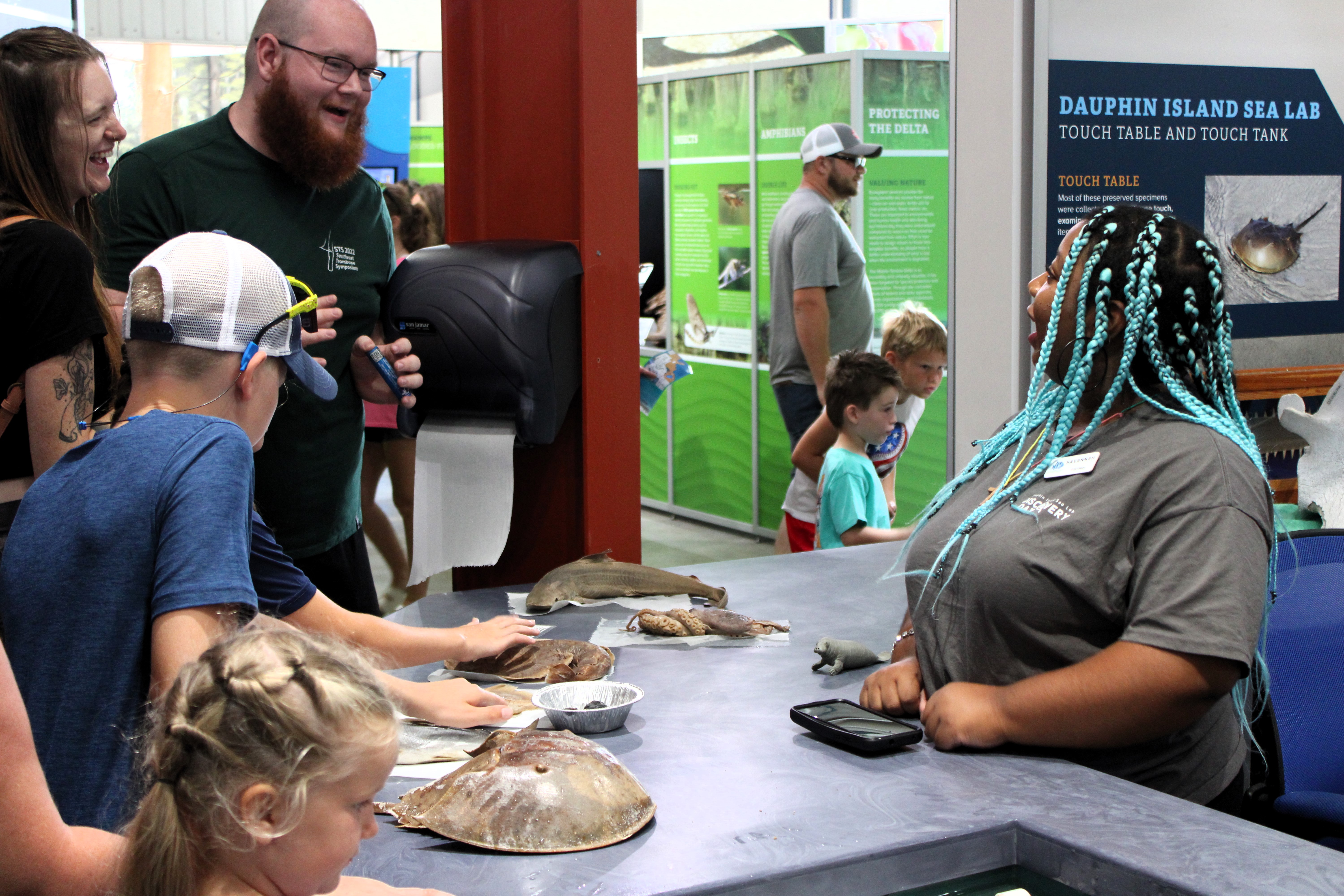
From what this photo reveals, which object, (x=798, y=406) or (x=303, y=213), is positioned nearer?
(x=303, y=213)

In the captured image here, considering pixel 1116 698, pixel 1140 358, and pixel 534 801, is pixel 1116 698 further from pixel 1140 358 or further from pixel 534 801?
pixel 534 801

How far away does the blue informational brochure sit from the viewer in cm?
296

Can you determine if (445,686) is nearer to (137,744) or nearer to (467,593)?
(137,744)

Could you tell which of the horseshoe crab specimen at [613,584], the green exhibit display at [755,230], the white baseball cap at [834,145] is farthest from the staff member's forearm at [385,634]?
the green exhibit display at [755,230]

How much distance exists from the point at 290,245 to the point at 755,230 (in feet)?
14.5

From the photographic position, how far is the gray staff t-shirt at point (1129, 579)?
1628mm

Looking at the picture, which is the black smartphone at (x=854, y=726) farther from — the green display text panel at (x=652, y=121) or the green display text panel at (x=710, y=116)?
the green display text panel at (x=652, y=121)

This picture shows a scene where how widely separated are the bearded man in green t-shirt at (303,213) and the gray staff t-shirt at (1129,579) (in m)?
1.32

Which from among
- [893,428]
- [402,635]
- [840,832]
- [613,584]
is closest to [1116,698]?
[840,832]

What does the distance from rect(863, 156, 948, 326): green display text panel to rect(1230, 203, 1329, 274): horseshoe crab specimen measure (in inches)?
103

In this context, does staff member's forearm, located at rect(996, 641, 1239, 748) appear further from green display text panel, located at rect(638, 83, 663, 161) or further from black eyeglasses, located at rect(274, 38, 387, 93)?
green display text panel, located at rect(638, 83, 663, 161)

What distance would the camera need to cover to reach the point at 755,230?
6.81 meters

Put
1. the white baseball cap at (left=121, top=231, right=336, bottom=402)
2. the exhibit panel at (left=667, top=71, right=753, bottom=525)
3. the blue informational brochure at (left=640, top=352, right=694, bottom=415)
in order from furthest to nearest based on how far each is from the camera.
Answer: the exhibit panel at (left=667, top=71, right=753, bottom=525) → the blue informational brochure at (left=640, top=352, right=694, bottom=415) → the white baseball cap at (left=121, top=231, right=336, bottom=402)

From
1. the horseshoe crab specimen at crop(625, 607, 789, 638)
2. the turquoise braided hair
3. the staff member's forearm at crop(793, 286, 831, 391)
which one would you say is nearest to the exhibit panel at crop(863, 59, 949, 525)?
the staff member's forearm at crop(793, 286, 831, 391)
